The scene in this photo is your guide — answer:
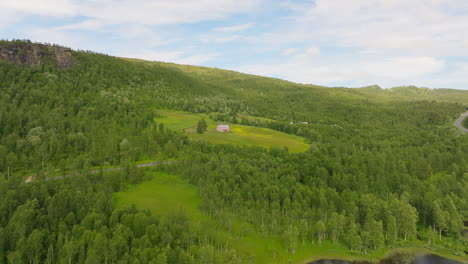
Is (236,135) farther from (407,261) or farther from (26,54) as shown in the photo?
(26,54)

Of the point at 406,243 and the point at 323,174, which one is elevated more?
the point at 323,174

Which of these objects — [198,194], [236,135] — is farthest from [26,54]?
[198,194]

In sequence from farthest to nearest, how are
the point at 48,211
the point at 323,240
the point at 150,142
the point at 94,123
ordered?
the point at 94,123, the point at 150,142, the point at 323,240, the point at 48,211

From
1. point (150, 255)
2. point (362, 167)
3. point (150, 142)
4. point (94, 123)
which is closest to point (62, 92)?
point (94, 123)

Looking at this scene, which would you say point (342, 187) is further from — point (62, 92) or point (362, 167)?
point (62, 92)

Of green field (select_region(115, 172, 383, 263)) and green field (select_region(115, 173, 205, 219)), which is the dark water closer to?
green field (select_region(115, 172, 383, 263))

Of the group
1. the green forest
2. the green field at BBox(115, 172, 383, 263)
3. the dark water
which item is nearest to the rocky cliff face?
the green forest
